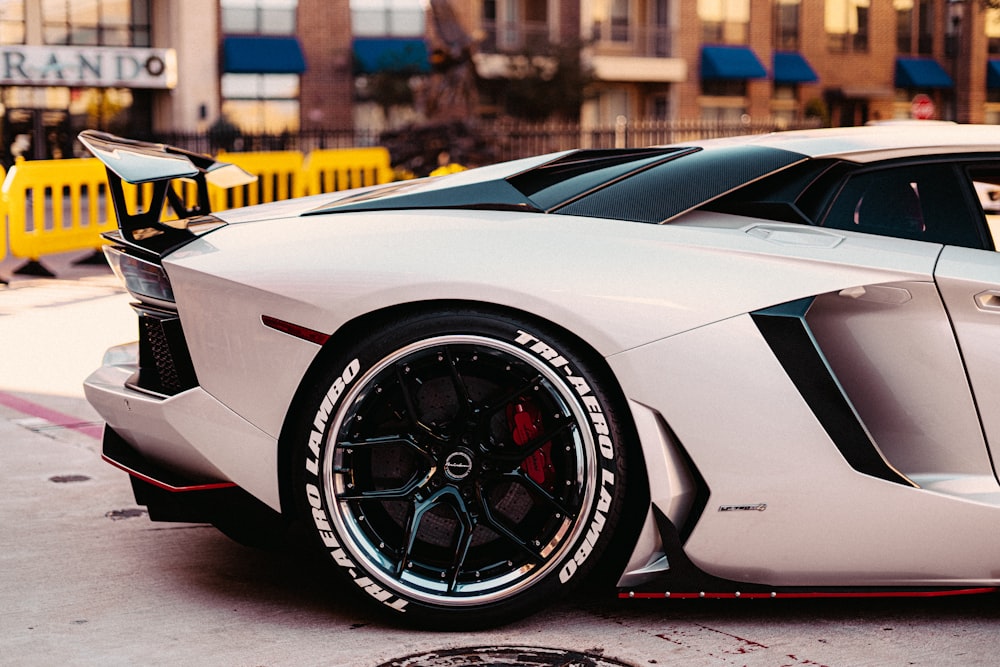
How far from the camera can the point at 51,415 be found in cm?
581

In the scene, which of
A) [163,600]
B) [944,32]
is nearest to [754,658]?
[163,600]

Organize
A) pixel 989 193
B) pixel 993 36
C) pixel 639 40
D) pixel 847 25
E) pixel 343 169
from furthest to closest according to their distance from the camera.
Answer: pixel 993 36
pixel 847 25
pixel 639 40
pixel 343 169
pixel 989 193

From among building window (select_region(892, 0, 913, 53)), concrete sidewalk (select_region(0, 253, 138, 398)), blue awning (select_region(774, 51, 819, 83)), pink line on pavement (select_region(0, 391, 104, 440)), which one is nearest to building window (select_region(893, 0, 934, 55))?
building window (select_region(892, 0, 913, 53))

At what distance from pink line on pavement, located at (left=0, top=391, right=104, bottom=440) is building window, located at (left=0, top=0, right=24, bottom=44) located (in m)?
32.1

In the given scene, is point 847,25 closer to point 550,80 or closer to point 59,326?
point 550,80

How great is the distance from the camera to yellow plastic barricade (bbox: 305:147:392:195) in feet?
53.0

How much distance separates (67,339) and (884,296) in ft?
21.0

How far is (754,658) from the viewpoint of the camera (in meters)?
2.88

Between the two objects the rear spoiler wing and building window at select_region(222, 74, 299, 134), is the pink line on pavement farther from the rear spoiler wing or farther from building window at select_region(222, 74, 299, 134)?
building window at select_region(222, 74, 299, 134)

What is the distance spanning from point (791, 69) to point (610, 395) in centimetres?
4658

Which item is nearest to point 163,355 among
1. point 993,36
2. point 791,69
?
point 791,69

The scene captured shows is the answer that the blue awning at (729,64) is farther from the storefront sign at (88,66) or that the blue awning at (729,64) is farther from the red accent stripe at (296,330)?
the red accent stripe at (296,330)

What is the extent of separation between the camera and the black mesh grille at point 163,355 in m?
3.13

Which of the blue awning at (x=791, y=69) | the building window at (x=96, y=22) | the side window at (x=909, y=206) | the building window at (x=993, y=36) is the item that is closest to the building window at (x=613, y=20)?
the blue awning at (x=791, y=69)
